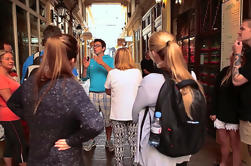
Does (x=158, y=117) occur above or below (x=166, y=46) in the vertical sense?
below

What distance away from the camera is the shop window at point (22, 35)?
210 inches

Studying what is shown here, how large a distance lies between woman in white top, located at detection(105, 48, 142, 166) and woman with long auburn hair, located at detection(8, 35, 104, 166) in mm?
1523

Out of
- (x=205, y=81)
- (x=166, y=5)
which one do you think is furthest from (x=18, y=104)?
(x=166, y=5)

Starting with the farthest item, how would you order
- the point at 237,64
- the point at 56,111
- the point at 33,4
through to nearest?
the point at 33,4 < the point at 237,64 < the point at 56,111

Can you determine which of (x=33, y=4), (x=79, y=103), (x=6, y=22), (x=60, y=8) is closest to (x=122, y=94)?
(x=79, y=103)

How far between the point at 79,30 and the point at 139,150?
13469 millimetres

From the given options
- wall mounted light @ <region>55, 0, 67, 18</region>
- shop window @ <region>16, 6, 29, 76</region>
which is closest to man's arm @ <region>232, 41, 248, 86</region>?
shop window @ <region>16, 6, 29, 76</region>

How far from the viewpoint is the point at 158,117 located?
64.6 inches

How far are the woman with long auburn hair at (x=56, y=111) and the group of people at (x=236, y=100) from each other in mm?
1700

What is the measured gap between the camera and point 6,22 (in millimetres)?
4625

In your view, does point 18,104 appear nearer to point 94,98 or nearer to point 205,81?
point 94,98

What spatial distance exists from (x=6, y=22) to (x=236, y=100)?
444 cm

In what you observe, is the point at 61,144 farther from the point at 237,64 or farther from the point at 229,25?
the point at 229,25

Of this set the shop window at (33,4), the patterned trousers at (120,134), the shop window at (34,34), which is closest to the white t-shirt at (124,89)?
the patterned trousers at (120,134)
